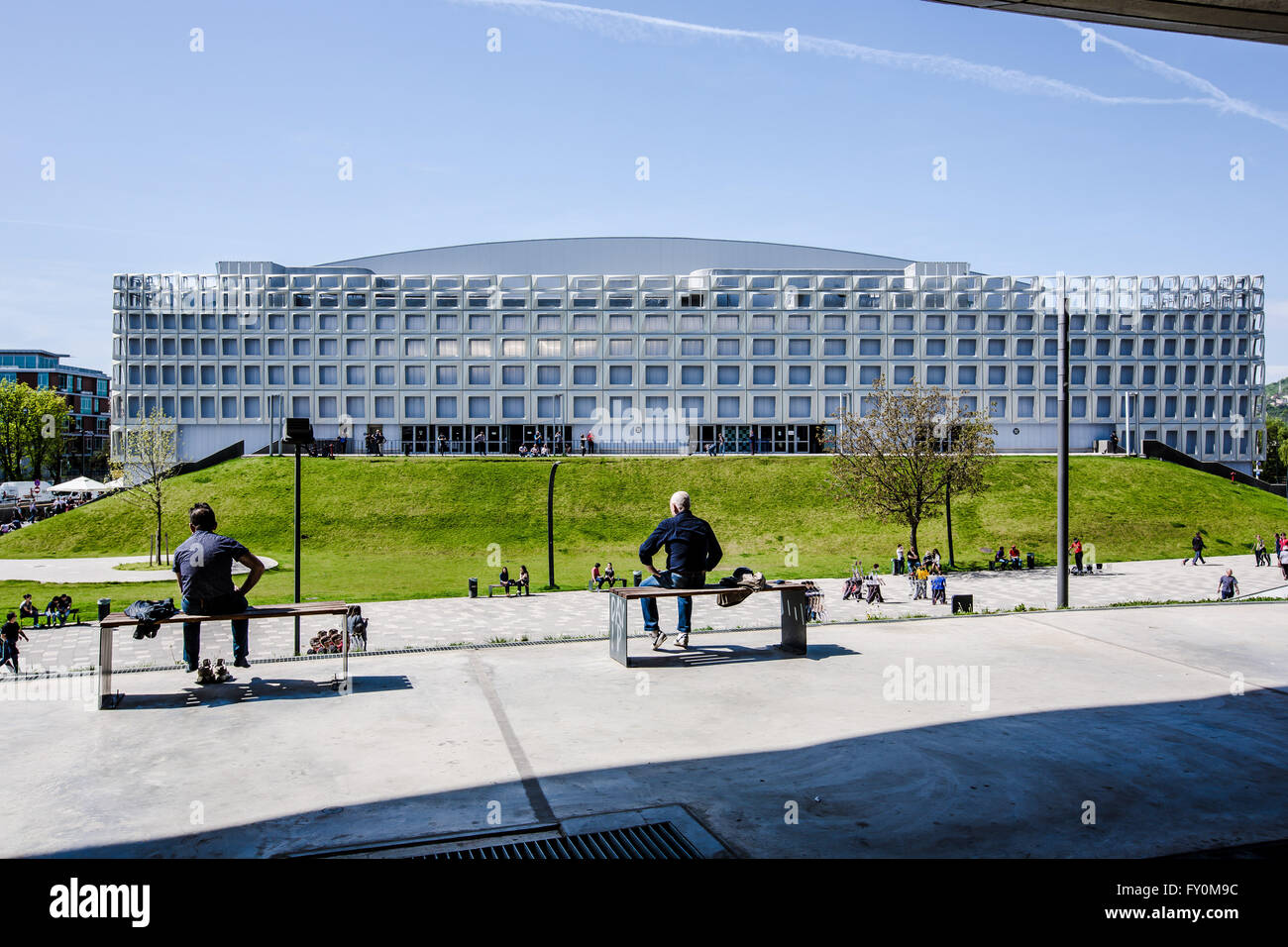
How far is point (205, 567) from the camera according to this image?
7977 millimetres

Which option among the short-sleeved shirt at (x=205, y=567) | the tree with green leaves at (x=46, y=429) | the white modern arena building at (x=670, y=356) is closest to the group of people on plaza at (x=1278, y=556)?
the short-sleeved shirt at (x=205, y=567)

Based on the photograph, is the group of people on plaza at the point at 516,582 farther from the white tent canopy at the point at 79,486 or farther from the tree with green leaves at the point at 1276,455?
the tree with green leaves at the point at 1276,455

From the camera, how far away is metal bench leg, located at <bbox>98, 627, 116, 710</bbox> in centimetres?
748

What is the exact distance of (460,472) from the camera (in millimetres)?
51531

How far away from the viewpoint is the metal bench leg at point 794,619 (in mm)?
9617

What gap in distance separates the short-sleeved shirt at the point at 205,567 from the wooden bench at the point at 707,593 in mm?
3662

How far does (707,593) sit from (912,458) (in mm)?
27042

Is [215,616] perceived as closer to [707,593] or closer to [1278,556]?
[707,593]

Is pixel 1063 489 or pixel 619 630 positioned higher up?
pixel 1063 489

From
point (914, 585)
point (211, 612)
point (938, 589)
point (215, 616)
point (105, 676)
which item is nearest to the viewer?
point (105, 676)

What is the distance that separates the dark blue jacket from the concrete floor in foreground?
1.02 m

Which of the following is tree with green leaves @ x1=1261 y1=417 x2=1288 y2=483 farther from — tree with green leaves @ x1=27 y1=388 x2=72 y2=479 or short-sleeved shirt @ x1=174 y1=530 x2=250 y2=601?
tree with green leaves @ x1=27 y1=388 x2=72 y2=479

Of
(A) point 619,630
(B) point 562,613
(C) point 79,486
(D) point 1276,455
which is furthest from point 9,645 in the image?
(D) point 1276,455

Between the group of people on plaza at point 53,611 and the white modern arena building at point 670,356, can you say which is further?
the white modern arena building at point 670,356
